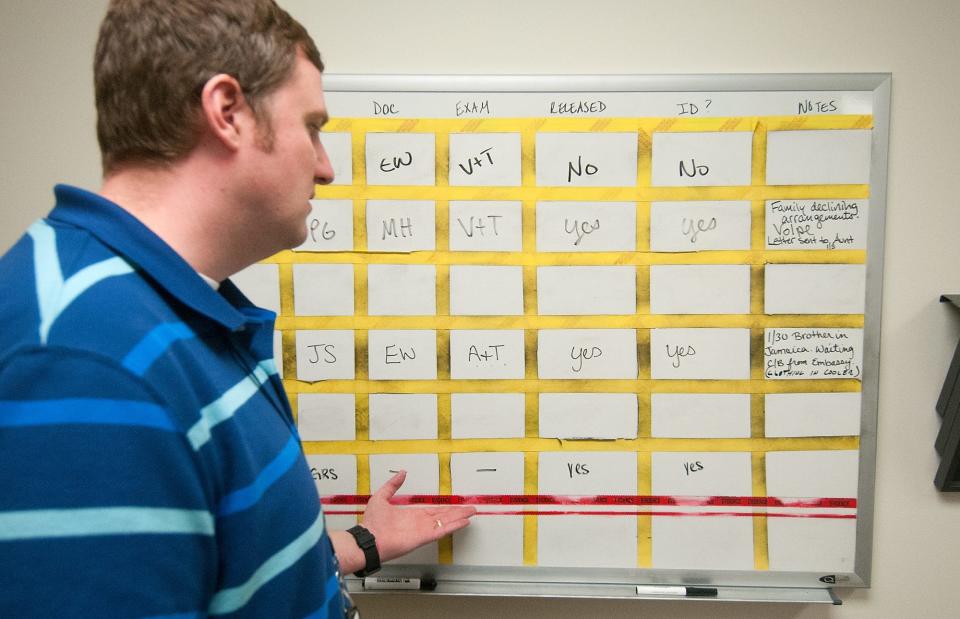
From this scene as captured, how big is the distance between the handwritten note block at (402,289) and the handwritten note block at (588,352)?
0.24 metres

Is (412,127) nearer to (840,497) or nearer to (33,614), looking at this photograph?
(33,614)

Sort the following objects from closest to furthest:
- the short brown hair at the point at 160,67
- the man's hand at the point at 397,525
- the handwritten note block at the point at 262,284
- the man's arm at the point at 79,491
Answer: the man's arm at the point at 79,491 → the short brown hair at the point at 160,67 → the man's hand at the point at 397,525 → the handwritten note block at the point at 262,284

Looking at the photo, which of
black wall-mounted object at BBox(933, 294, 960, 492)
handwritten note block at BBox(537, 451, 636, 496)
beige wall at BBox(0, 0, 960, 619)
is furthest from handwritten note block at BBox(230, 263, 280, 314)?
black wall-mounted object at BBox(933, 294, 960, 492)

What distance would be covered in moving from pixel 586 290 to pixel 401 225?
1.29 feet

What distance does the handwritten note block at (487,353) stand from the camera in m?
→ 1.14

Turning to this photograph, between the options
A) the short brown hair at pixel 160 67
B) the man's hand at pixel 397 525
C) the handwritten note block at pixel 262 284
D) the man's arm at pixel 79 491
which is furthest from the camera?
the handwritten note block at pixel 262 284

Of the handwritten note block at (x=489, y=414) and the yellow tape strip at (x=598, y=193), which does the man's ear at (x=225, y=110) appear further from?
the handwritten note block at (x=489, y=414)

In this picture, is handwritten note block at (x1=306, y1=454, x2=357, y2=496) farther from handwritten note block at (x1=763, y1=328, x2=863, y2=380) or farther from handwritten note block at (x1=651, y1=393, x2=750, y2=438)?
handwritten note block at (x1=763, y1=328, x2=863, y2=380)

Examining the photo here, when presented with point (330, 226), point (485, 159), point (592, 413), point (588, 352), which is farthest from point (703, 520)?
point (330, 226)

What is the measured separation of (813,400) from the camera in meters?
1.13

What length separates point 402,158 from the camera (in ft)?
3.69

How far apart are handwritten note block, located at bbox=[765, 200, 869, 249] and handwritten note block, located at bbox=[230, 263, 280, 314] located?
987 millimetres

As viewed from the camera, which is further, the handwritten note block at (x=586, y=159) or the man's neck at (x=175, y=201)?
the handwritten note block at (x=586, y=159)

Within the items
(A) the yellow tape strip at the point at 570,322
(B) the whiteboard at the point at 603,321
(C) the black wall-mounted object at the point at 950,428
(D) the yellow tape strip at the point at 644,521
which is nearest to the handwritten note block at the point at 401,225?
(B) the whiteboard at the point at 603,321
